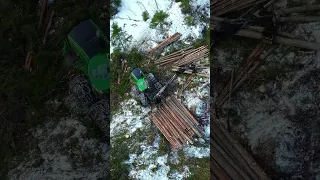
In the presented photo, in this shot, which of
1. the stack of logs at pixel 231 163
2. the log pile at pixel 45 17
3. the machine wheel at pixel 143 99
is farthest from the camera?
the log pile at pixel 45 17

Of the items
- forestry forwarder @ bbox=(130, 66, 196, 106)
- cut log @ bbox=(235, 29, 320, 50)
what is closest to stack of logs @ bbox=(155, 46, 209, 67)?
forestry forwarder @ bbox=(130, 66, 196, 106)

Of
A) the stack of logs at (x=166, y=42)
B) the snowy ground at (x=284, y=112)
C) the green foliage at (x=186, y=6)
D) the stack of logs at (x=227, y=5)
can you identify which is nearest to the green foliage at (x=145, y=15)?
the stack of logs at (x=166, y=42)

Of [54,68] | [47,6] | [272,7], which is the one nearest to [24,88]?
[54,68]

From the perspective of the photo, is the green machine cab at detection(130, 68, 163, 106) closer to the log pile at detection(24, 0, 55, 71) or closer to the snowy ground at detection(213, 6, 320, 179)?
the snowy ground at detection(213, 6, 320, 179)

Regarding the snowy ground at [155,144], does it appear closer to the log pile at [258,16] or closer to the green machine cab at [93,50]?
the green machine cab at [93,50]

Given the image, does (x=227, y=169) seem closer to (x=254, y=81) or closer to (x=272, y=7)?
(x=254, y=81)

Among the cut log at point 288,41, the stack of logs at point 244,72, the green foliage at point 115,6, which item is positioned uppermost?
the green foliage at point 115,6
